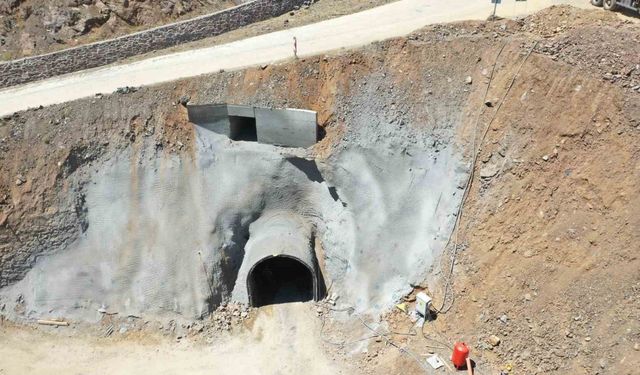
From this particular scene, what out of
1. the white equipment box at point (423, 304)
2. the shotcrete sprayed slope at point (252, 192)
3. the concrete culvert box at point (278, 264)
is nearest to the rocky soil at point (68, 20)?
the shotcrete sprayed slope at point (252, 192)

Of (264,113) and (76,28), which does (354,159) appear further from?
(76,28)

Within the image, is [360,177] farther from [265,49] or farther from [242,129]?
[265,49]

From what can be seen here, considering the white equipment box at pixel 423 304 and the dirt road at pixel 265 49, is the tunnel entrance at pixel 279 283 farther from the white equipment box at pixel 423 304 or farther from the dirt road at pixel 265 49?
the dirt road at pixel 265 49

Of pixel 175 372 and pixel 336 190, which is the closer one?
pixel 175 372

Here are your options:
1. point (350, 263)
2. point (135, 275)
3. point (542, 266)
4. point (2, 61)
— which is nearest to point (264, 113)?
point (350, 263)

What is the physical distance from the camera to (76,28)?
25.8 m

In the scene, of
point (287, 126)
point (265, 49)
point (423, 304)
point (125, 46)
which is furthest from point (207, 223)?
point (125, 46)

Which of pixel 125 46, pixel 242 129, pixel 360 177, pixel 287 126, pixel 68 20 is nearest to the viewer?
pixel 360 177

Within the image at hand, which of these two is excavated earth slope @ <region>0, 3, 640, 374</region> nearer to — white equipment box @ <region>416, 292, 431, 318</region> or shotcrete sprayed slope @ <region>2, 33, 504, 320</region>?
shotcrete sprayed slope @ <region>2, 33, 504, 320</region>

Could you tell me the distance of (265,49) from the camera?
23094mm

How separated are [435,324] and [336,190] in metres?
6.27

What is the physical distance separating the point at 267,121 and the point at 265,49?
13.9ft

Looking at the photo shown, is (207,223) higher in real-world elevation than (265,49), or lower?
lower

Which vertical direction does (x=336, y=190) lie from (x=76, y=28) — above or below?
below
